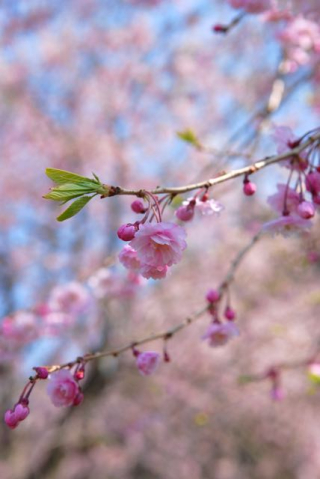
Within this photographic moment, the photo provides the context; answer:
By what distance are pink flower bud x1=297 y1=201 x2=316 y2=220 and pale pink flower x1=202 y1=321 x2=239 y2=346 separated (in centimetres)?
53

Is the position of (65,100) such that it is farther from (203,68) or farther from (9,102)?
(203,68)

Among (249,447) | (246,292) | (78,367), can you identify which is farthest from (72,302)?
→ (249,447)

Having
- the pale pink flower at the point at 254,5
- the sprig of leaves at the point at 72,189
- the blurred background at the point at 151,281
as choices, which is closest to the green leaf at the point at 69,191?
the sprig of leaves at the point at 72,189

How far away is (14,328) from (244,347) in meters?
4.64

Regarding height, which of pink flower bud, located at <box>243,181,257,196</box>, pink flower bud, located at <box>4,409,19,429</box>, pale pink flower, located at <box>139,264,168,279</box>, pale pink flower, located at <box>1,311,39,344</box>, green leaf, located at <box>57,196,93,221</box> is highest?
pale pink flower, located at <box>1,311,39,344</box>

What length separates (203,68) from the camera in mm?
7820

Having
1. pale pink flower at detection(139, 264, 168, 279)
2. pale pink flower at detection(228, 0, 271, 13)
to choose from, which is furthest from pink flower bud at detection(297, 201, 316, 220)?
pale pink flower at detection(228, 0, 271, 13)

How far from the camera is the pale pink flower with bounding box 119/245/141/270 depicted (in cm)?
103

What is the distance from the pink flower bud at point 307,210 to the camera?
1.07m

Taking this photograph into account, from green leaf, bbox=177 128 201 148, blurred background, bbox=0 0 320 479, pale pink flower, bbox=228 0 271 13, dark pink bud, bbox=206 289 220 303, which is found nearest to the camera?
dark pink bud, bbox=206 289 220 303

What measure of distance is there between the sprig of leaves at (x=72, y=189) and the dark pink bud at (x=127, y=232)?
3.2 inches

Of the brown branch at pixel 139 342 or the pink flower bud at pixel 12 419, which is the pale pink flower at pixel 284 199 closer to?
the brown branch at pixel 139 342

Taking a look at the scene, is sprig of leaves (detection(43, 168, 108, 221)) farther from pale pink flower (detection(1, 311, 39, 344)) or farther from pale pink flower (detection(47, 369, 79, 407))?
pale pink flower (detection(1, 311, 39, 344))

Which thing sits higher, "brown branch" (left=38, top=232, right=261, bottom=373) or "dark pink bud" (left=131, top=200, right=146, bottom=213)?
"dark pink bud" (left=131, top=200, right=146, bottom=213)
